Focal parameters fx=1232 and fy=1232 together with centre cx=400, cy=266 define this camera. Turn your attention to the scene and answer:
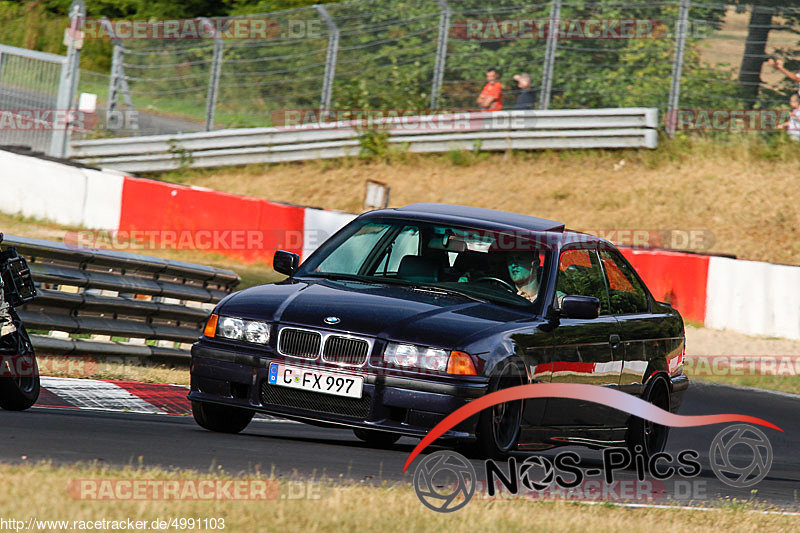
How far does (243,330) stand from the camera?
683 centimetres

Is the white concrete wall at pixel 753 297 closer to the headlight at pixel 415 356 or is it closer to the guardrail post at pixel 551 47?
the guardrail post at pixel 551 47

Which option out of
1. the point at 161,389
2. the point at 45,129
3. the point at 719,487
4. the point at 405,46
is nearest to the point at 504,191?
the point at 405,46

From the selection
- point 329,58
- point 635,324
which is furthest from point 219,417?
point 329,58

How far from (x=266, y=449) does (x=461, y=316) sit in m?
1.29

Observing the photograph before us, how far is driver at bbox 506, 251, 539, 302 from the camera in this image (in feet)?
24.5

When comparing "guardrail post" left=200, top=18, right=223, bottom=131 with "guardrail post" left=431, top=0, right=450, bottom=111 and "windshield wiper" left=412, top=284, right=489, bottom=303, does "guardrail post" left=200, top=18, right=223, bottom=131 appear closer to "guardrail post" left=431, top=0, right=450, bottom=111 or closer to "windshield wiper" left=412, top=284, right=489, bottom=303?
"guardrail post" left=431, top=0, right=450, bottom=111

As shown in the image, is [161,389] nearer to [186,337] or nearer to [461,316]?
[186,337]

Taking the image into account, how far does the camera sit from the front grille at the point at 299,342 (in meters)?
Answer: 6.60

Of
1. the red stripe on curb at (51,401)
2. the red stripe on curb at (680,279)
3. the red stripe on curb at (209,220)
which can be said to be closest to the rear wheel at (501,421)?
the red stripe on curb at (51,401)

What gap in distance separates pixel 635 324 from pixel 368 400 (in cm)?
259

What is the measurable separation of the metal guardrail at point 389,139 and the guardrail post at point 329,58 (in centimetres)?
52

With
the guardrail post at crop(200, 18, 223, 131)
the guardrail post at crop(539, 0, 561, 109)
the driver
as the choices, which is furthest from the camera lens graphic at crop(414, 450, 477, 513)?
the guardrail post at crop(200, 18, 223, 131)

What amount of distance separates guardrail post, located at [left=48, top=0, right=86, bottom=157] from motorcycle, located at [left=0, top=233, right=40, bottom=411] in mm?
15324

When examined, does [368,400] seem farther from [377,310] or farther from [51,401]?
[51,401]
